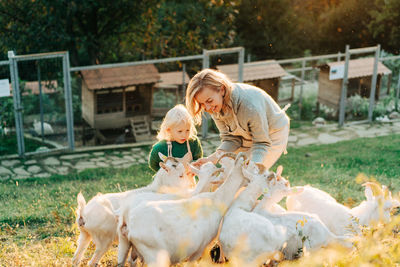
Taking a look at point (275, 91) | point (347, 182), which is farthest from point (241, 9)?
point (347, 182)

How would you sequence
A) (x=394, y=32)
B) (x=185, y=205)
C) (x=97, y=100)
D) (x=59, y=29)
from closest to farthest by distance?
(x=185, y=205) → (x=97, y=100) → (x=59, y=29) → (x=394, y=32)

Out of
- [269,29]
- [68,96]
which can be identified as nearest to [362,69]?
[269,29]

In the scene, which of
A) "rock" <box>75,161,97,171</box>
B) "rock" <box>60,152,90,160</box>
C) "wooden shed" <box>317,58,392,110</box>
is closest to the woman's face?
"rock" <box>75,161,97,171</box>

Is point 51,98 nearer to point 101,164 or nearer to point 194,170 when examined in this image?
point 101,164

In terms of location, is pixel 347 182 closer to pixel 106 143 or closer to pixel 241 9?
pixel 106 143

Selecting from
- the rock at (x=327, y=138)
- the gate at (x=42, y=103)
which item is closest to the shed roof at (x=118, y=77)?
the gate at (x=42, y=103)

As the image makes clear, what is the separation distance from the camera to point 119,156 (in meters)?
9.08

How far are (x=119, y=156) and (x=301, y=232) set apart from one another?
609 cm

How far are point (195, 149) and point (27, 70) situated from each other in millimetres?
7516

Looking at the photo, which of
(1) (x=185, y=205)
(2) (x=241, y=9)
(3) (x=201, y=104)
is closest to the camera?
(1) (x=185, y=205)

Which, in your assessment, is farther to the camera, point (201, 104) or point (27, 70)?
point (27, 70)

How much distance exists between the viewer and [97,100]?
10148mm

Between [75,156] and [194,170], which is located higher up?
[194,170]

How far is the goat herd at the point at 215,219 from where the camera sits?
3.17 meters
